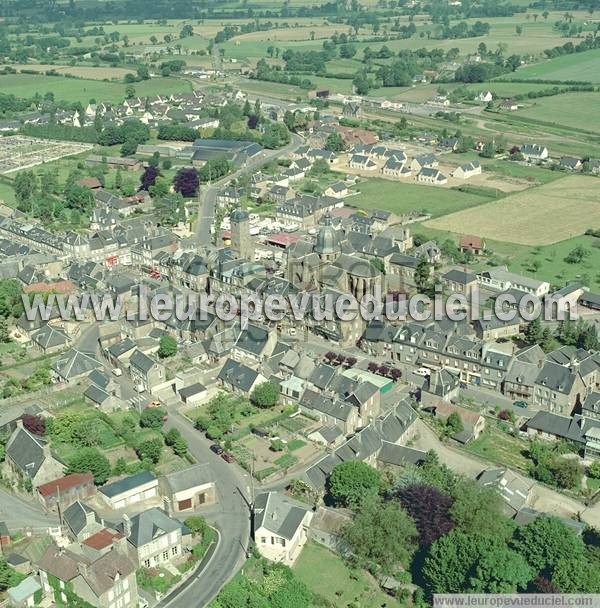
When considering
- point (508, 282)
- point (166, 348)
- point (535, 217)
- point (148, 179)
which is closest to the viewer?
point (166, 348)

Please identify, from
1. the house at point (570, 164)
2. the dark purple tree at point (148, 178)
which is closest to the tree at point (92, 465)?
the dark purple tree at point (148, 178)

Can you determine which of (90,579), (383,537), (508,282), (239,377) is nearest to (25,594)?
(90,579)

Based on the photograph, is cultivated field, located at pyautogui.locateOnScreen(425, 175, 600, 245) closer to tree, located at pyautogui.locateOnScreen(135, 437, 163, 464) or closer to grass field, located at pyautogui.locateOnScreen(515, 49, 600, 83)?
tree, located at pyautogui.locateOnScreen(135, 437, 163, 464)

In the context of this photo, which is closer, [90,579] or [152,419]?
[90,579]

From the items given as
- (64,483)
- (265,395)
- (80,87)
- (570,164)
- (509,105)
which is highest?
(64,483)

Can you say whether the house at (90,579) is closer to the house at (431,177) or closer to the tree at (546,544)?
the tree at (546,544)

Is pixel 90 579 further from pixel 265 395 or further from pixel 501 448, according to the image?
pixel 501 448

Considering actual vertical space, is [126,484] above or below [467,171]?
above

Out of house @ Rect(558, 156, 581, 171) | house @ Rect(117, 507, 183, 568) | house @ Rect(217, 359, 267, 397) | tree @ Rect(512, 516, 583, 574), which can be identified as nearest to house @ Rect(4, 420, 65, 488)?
house @ Rect(117, 507, 183, 568)
